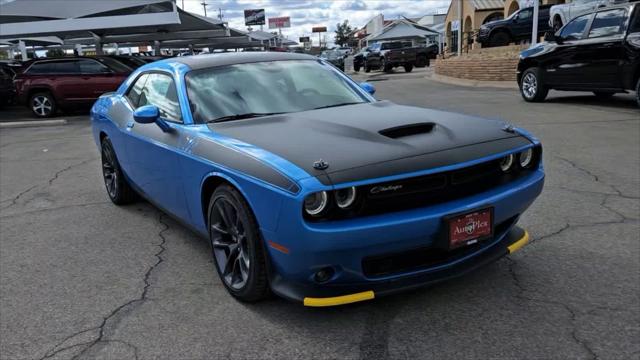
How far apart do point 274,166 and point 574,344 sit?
1.70 m

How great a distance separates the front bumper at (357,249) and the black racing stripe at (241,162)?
0.38 ft

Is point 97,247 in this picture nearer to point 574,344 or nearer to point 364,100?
point 364,100

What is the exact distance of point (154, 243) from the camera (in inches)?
176

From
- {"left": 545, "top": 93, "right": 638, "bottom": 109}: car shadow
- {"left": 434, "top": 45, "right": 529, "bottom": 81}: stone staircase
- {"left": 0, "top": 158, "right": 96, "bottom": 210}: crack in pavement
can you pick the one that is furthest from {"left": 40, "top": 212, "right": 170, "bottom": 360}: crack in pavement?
{"left": 434, "top": 45, "right": 529, "bottom": 81}: stone staircase

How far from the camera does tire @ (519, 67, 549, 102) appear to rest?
12.1 m

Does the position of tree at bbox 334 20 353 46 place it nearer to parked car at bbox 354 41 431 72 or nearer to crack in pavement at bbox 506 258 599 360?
parked car at bbox 354 41 431 72

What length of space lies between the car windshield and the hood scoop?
38.1 inches

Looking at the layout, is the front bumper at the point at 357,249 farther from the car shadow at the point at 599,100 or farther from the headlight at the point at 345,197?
the car shadow at the point at 599,100

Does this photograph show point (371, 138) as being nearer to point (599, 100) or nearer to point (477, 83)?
point (599, 100)

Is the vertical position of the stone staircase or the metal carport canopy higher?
the metal carport canopy

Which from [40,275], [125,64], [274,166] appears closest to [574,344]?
[274,166]

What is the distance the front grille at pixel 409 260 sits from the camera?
110 inches

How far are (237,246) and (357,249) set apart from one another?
875 millimetres

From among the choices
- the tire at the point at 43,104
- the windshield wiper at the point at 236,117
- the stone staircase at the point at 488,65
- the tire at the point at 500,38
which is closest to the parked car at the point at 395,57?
the tire at the point at 500,38
